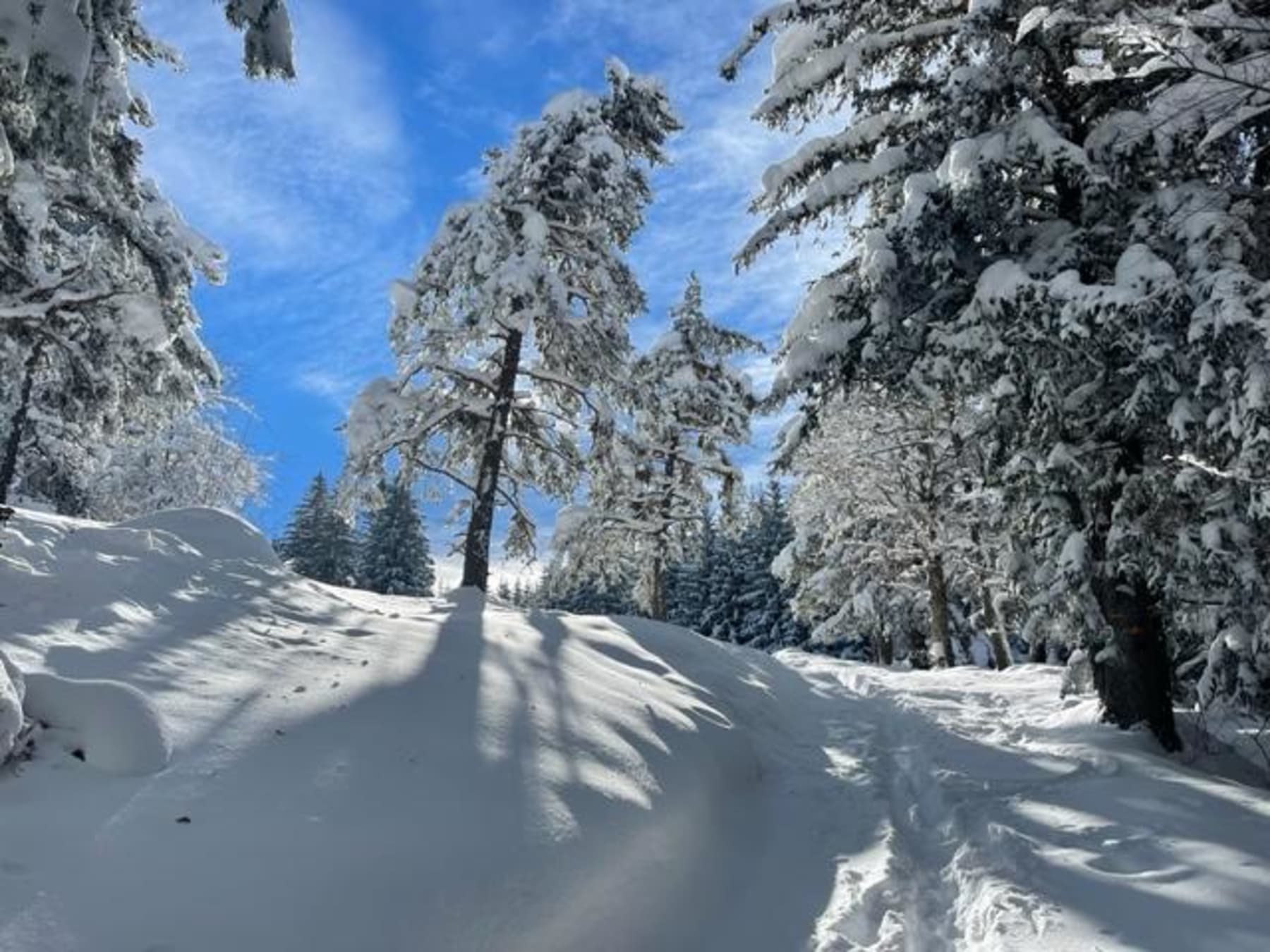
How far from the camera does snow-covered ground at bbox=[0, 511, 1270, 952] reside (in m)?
3.80

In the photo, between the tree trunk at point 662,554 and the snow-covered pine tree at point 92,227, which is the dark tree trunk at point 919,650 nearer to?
the tree trunk at point 662,554

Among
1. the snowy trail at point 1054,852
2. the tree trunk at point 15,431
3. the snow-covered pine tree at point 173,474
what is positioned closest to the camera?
Result: the snowy trail at point 1054,852

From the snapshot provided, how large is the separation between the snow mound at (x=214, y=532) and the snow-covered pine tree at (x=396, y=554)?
1645 inches

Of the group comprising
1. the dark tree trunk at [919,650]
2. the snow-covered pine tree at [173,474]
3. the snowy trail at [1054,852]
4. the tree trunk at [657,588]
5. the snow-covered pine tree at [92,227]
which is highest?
the snow-covered pine tree at [173,474]

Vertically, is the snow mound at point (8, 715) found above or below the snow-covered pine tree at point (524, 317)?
below

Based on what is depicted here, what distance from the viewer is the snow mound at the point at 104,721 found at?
4.32 metres

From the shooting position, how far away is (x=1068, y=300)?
294 inches

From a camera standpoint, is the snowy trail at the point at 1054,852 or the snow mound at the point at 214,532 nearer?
the snowy trail at the point at 1054,852

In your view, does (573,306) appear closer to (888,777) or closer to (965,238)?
(965,238)

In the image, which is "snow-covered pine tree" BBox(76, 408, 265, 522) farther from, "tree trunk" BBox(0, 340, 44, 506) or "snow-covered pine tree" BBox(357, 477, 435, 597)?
"snow-covered pine tree" BBox(357, 477, 435, 597)

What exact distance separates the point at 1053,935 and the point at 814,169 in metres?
8.30

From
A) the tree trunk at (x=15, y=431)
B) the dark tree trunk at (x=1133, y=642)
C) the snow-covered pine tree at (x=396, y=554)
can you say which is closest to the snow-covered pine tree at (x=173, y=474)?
the tree trunk at (x=15, y=431)

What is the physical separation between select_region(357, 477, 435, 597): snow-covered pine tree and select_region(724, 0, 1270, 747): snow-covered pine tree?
147 feet

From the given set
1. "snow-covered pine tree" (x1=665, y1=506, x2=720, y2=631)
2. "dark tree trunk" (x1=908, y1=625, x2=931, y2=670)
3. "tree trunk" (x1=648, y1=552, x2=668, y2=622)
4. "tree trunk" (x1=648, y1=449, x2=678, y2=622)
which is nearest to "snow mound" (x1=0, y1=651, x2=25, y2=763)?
"tree trunk" (x1=648, y1=449, x2=678, y2=622)
